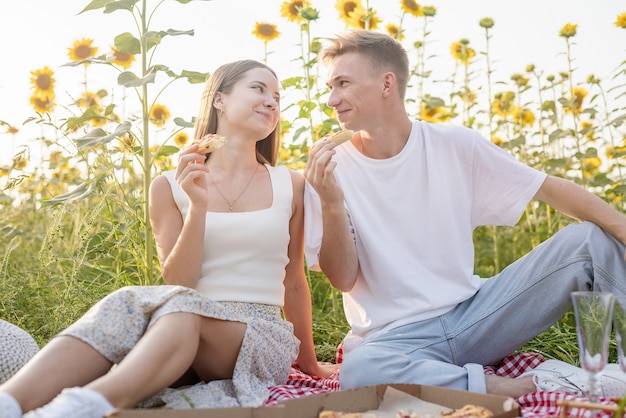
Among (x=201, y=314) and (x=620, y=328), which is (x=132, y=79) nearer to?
(x=201, y=314)

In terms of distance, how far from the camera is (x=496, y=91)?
5.11 meters

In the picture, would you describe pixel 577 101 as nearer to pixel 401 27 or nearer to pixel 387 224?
pixel 401 27

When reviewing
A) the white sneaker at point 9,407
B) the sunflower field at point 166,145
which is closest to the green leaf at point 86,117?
the sunflower field at point 166,145

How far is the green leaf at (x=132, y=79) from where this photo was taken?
3223mm

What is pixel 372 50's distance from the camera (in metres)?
3.29

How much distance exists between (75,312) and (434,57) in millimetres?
2580

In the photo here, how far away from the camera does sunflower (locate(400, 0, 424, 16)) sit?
436 cm

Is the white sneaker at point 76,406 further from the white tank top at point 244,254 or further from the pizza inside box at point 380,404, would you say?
the white tank top at point 244,254

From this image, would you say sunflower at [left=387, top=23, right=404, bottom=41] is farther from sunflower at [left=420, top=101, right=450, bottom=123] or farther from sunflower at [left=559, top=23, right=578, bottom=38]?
sunflower at [left=559, top=23, right=578, bottom=38]

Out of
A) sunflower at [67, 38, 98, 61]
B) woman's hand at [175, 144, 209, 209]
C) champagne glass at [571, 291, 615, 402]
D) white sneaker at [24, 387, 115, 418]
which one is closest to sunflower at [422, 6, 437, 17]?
sunflower at [67, 38, 98, 61]

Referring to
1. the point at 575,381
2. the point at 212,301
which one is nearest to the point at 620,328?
the point at 575,381

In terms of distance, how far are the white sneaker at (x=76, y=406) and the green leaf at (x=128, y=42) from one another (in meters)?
1.86

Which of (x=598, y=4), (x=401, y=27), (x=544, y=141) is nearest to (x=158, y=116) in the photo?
(x=401, y=27)

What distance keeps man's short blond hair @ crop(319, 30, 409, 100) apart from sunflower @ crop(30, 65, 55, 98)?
2165mm
